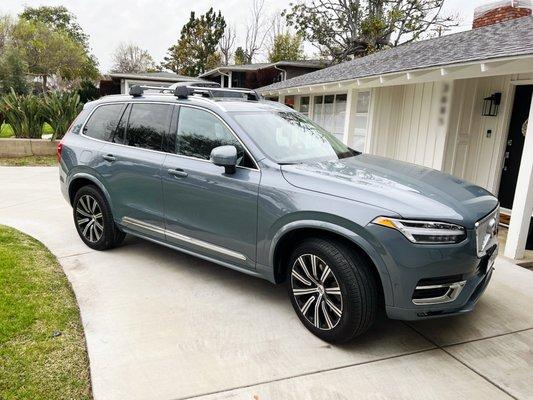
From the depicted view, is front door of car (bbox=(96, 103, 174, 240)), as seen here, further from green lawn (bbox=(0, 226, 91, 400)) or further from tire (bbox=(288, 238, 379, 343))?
tire (bbox=(288, 238, 379, 343))

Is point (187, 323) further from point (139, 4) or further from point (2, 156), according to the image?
point (139, 4)

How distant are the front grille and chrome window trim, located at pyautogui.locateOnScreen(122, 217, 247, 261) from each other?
182cm

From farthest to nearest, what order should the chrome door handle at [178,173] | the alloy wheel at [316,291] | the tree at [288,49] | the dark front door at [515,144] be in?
the tree at [288,49] → the dark front door at [515,144] → the chrome door handle at [178,173] → the alloy wheel at [316,291]

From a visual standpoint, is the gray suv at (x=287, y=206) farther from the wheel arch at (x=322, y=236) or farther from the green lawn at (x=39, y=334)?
the green lawn at (x=39, y=334)

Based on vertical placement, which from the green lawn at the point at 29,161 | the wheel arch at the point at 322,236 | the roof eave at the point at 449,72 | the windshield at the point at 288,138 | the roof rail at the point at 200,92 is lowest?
the green lawn at the point at 29,161

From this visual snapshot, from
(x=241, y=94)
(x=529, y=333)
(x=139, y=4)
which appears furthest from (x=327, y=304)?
(x=139, y=4)

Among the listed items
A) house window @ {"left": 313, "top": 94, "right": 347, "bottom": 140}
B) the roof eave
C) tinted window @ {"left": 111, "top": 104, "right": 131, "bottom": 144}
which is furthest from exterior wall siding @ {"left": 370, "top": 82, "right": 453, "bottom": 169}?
tinted window @ {"left": 111, "top": 104, "right": 131, "bottom": 144}

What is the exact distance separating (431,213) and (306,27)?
30.9m

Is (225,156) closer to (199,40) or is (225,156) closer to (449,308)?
(449,308)

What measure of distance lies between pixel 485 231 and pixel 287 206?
150cm

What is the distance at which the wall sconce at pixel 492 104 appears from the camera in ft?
24.6

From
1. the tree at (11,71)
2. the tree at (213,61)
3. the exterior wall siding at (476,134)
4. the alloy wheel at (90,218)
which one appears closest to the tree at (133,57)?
the tree at (213,61)

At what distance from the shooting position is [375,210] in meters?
2.94

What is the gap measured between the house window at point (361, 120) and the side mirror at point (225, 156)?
7.30 meters
